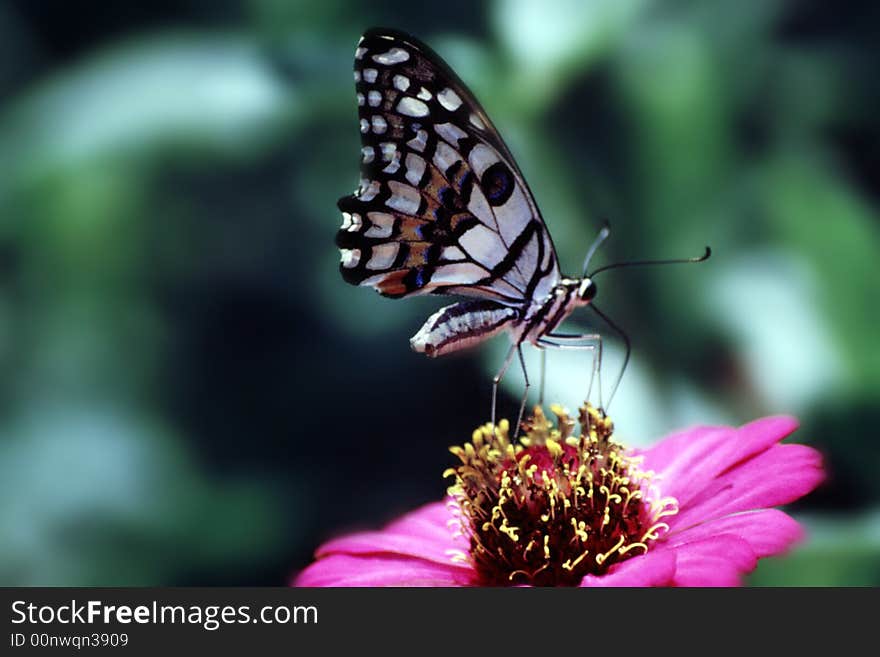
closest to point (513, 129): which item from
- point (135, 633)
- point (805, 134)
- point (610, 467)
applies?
point (805, 134)

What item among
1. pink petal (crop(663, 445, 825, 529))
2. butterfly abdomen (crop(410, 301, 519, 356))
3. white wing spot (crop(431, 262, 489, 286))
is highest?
white wing spot (crop(431, 262, 489, 286))

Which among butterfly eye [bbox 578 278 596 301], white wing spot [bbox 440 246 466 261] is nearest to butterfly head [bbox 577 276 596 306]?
butterfly eye [bbox 578 278 596 301]

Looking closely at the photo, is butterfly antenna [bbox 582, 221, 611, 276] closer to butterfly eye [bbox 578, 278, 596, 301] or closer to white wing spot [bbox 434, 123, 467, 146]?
butterfly eye [bbox 578, 278, 596, 301]

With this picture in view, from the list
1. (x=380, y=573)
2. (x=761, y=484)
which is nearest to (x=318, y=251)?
(x=380, y=573)

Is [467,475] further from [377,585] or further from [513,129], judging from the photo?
[513,129]

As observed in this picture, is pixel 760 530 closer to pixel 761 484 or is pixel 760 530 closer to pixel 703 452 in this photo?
pixel 761 484

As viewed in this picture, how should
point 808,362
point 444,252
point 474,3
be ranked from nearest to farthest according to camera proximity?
point 444,252
point 808,362
point 474,3

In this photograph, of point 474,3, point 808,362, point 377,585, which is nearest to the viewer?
point 377,585
